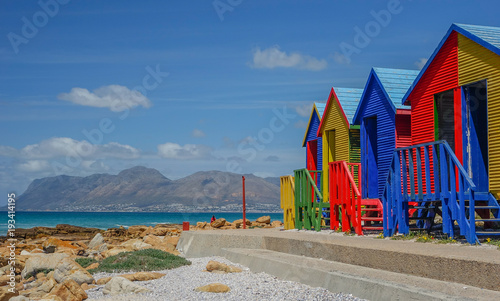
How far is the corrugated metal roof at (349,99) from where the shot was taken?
19406mm

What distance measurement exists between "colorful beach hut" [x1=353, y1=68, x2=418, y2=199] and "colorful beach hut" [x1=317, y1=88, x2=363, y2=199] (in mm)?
680

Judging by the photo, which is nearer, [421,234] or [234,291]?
[234,291]

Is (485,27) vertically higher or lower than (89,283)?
higher

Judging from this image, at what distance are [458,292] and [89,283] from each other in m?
7.50

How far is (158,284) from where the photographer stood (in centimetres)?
1100

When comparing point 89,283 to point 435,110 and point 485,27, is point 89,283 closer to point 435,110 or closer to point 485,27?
point 435,110

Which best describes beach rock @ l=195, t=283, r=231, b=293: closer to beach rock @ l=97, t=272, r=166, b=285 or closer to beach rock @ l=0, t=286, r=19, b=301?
beach rock @ l=97, t=272, r=166, b=285

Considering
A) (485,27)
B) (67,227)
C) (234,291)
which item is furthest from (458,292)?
(67,227)

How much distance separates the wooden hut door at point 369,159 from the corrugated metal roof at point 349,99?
3.09 feet

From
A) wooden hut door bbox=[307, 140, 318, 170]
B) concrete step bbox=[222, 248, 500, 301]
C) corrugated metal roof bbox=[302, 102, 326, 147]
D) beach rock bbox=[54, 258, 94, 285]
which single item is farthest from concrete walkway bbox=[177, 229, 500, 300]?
wooden hut door bbox=[307, 140, 318, 170]

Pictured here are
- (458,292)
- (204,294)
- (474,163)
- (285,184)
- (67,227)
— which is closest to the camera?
(458,292)

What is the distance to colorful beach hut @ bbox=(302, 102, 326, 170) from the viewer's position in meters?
23.3

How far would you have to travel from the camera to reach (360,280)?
26.5 ft

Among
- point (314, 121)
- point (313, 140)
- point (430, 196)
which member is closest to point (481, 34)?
point (430, 196)
